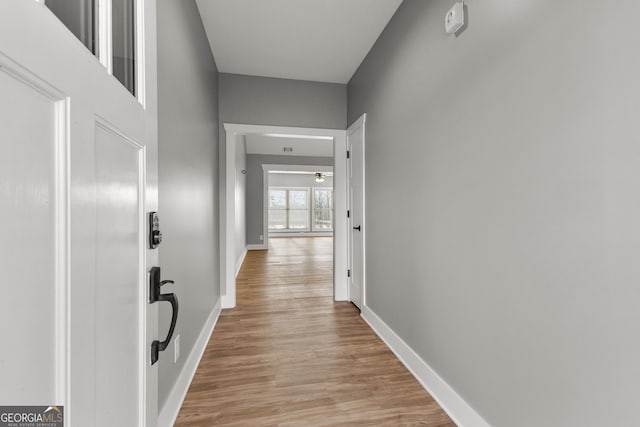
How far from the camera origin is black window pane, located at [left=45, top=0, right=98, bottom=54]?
1.66 ft

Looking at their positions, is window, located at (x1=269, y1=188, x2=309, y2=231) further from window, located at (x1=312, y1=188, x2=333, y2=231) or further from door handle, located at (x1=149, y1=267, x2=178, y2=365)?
door handle, located at (x1=149, y1=267, x2=178, y2=365)

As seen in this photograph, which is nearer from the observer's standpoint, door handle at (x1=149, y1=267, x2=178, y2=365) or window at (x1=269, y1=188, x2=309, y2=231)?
door handle at (x1=149, y1=267, x2=178, y2=365)

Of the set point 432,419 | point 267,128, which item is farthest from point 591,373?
point 267,128

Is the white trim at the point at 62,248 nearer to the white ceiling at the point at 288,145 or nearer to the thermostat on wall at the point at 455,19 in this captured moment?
the thermostat on wall at the point at 455,19

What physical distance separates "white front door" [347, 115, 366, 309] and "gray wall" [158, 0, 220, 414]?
4.89ft

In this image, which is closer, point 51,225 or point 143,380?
point 51,225

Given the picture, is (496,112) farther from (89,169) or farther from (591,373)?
(89,169)

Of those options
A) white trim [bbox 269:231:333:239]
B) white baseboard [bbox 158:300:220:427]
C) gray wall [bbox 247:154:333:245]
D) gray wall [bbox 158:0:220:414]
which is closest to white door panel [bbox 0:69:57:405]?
gray wall [bbox 158:0:220:414]

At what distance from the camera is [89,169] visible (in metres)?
0.52

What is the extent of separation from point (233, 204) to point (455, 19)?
8.53 feet

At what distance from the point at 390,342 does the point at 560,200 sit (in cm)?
173

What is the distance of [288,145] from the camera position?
6809 mm

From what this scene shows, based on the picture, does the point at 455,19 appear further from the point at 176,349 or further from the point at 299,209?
the point at 299,209

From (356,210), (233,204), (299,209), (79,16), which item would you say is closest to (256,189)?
(299,209)
